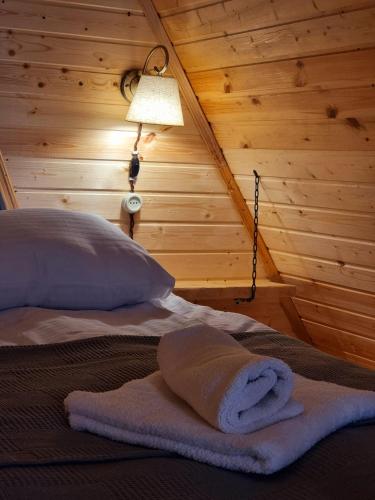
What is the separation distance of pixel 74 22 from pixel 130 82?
0.96 ft

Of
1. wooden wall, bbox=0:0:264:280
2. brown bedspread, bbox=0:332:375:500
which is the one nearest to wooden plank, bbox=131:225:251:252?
wooden wall, bbox=0:0:264:280

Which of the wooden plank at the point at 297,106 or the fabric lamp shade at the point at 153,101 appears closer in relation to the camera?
the wooden plank at the point at 297,106

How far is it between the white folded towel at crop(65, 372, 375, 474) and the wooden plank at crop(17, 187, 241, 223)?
1.70m

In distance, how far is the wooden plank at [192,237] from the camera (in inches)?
126

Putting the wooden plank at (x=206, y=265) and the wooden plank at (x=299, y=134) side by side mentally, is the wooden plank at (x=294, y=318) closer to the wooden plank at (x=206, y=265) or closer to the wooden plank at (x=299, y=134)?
the wooden plank at (x=206, y=265)

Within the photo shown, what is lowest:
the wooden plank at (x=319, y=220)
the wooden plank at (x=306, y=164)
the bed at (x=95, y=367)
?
the bed at (x=95, y=367)

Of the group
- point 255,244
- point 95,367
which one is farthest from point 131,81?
point 95,367

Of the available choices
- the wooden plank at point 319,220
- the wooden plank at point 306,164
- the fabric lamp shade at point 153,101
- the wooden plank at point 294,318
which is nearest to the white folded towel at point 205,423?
the wooden plank at point 306,164

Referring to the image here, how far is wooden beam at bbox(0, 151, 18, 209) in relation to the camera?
291 cm

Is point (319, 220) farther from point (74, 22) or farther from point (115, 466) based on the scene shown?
point (115, 466)

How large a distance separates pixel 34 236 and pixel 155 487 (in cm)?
134

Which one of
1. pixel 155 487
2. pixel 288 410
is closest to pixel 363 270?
pixel 288 410

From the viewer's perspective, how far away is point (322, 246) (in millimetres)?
3053

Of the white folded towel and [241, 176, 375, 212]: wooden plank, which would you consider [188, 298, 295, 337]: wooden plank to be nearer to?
[241, 176, 375, 212]: wooden plank
